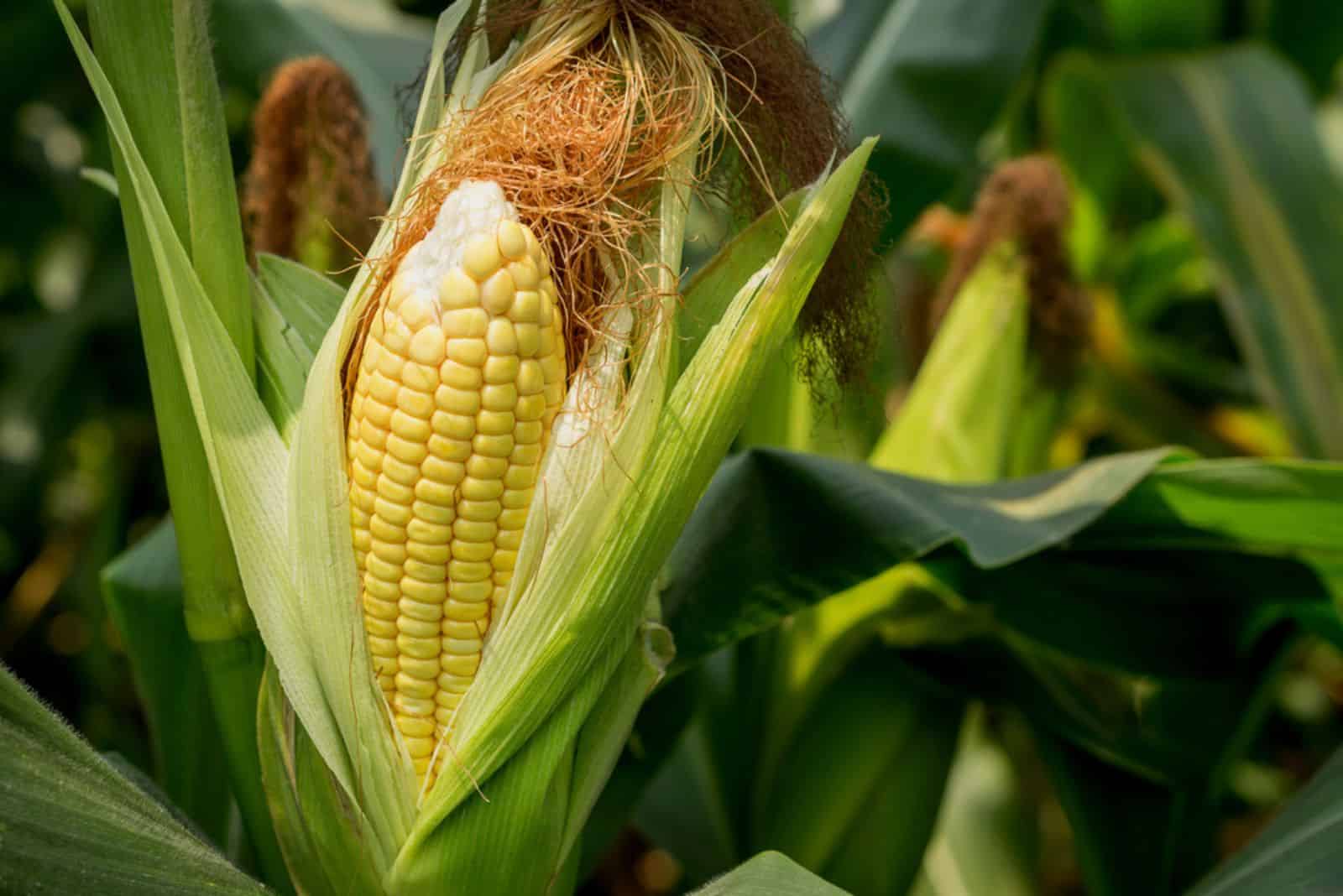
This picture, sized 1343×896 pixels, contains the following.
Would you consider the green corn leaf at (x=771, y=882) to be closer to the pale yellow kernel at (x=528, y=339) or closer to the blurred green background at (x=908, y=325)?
the pale yellow kernel at (x=528, y=339)

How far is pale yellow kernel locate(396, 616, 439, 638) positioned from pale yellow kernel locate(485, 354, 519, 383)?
0.47 ft

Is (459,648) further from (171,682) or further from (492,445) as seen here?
(171,682)

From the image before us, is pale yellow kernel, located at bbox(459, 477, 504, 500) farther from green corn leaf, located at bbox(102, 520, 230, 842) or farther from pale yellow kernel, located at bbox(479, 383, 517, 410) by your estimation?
green corn leaf, located at bbox(102, 520, 230, 842)

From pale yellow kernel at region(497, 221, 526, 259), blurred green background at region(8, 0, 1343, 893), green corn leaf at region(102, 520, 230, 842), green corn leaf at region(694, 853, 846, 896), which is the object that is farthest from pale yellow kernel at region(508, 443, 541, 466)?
blurred green background at region(8, 0, 1343, 893)

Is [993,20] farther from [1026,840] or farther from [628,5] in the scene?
[1026,840]

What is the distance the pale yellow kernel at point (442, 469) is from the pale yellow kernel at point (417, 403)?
0.01 m

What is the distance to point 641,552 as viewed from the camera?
65 cm

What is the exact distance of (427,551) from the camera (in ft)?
2.14

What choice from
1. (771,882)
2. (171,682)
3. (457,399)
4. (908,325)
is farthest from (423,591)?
(908,325)

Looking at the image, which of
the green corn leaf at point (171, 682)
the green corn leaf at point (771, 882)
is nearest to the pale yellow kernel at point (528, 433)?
the green corn leaf at point (771, 882)

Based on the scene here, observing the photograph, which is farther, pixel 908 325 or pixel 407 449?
pixel 908 325

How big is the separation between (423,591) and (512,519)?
6 cm

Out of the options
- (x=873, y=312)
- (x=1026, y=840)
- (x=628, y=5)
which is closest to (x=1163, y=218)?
(x=1026, y=840)

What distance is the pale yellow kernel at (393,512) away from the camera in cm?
65
